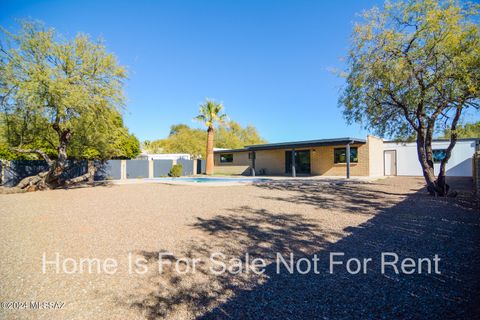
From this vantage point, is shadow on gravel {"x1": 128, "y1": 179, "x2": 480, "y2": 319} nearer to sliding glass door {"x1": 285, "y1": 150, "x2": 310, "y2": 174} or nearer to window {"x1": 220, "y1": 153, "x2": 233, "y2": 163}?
sliding glass door {"x1": 285, "y1": 150, "x2": 310, "y2": 174}

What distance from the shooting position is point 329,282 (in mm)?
2961

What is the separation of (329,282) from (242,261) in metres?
1.31

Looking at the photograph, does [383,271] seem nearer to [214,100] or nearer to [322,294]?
[322,294]

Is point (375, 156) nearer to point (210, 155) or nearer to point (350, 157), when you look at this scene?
point (350, 157)

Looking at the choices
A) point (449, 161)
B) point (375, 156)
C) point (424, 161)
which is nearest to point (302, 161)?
point (375, 156)

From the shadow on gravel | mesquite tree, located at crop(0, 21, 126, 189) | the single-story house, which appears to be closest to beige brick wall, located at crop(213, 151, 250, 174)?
the single-story house

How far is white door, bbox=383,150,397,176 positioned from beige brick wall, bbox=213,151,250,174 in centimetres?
1318

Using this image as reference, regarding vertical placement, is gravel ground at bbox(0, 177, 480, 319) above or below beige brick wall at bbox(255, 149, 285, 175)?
below

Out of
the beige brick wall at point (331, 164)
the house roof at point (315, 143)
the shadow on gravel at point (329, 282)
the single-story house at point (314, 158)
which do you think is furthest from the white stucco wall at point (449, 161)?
the shadow on gravel at point (329, 282)

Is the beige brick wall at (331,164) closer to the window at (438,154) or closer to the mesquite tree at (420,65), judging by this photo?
the window at (438,154)

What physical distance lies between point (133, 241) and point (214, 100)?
23.0 m

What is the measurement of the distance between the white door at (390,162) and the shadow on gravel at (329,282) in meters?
18.7

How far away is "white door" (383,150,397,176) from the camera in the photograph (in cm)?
2158

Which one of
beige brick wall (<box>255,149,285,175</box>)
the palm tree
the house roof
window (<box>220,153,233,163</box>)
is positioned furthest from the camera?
window (<box>220,153,233,163</box>)
